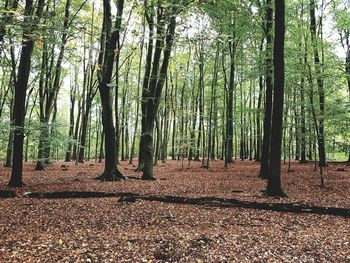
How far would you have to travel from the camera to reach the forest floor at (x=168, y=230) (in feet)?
17.9

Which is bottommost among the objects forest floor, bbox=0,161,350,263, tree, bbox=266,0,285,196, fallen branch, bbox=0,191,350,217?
forest floor, bbox=0,161,350,263

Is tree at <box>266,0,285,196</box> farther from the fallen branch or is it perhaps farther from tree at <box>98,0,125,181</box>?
tree at <box>98,0,125,181</box>

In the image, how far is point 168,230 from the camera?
6789 millimetres

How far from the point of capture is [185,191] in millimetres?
11414

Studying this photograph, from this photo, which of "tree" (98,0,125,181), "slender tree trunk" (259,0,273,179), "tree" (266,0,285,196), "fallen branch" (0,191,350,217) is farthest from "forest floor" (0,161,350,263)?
"slender tree trunk" (259,0,273,179)

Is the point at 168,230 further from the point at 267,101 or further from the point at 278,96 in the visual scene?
the point at 267,101

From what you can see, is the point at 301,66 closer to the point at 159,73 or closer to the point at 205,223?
the point at 159,73

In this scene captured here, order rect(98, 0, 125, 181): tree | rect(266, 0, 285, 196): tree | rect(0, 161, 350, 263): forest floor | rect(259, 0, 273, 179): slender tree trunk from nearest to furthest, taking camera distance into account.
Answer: rect(0, 161, 350, 263): forest floor, rect(266, 0, 285, 196): tree, rect(98, 0, 125, 181): tree, rect(259, 0, 273, 179): slender tree trunk

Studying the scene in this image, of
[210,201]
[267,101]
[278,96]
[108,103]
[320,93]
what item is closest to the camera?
[210,201]

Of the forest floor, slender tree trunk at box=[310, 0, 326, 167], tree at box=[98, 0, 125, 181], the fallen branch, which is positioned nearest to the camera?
the forest floor

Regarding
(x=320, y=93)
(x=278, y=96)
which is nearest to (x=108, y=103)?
(x=278, y=96)

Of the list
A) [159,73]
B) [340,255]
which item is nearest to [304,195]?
[340,255]

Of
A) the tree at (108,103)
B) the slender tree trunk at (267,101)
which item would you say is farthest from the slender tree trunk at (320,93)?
the tree at (108,103)

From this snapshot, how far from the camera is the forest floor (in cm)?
546
